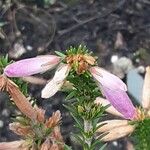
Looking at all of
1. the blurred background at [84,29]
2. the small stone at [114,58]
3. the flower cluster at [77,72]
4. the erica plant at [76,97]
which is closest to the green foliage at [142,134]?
the erica plant at [76,97]

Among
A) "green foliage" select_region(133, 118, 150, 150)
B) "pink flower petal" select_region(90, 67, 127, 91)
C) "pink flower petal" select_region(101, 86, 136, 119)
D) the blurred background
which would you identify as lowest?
the blurred background

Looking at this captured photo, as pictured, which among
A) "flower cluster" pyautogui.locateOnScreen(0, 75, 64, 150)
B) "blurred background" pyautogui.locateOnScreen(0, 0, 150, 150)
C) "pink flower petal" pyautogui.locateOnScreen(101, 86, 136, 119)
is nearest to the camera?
"pink flower petal" pyautogui.locateOnScreen(101, 86, 136, 119)

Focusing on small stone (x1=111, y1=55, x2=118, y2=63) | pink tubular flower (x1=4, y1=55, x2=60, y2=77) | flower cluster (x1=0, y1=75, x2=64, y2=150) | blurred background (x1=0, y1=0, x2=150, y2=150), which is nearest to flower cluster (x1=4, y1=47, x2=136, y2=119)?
pink tubular flower (x1=4, y1=55, x2=60, y2=77)

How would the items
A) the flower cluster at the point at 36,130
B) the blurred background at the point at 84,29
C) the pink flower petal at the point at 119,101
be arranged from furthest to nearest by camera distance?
the blurred background at the point at 84,29
the flower cluster at the point at 36,130
the pink flower petal at the point at 119,101

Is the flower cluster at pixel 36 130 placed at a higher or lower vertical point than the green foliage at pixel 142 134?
higher

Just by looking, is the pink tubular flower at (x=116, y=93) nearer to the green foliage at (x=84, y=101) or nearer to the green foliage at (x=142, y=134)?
the green foliage at (x=84, y=101)

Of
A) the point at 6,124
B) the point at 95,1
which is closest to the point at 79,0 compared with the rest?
the point at 95,1

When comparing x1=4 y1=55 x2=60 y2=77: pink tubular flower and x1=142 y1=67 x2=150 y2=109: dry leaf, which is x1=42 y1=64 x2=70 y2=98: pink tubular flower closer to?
x1=4 y1=55 x2=60 y2=77: pink tubular flower
